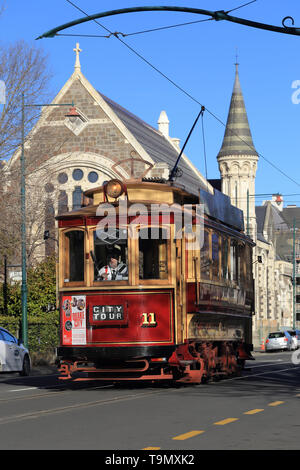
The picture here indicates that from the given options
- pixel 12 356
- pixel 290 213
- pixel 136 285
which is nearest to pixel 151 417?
pixel 136 285

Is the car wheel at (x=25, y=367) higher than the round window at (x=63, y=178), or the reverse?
the round window at (x=63, y=178)

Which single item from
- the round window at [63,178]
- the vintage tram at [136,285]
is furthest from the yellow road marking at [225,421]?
the round window at [63,178]

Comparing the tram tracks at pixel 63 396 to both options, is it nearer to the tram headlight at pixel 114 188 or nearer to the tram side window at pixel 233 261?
the tram side window at pixel 233 261

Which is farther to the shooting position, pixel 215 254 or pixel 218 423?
pixel 215 254

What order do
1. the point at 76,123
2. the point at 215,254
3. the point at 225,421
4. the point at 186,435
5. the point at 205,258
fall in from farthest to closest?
the point at 76,123, the point at 215,254, the point at 205,258, the point at 225,421, the point at 186,435

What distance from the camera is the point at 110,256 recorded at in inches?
728

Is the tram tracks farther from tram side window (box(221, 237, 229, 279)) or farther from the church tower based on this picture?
the church tower

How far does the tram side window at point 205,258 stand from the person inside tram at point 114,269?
167 cm

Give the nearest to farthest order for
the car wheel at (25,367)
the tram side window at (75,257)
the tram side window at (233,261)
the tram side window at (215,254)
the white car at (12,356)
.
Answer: the tram side window at (75,257) → the tram side window at (215,254) → the tram side window at (233,261) → the white car at (12,356) → the car wheel at (25,367)

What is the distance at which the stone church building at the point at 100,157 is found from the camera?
45656mm

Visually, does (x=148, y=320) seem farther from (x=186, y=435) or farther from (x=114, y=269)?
(x=186, y=435)

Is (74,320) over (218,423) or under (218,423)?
over

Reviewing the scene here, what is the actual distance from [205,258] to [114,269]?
2.03m

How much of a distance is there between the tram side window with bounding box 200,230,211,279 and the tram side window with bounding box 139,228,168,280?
0.96 m
